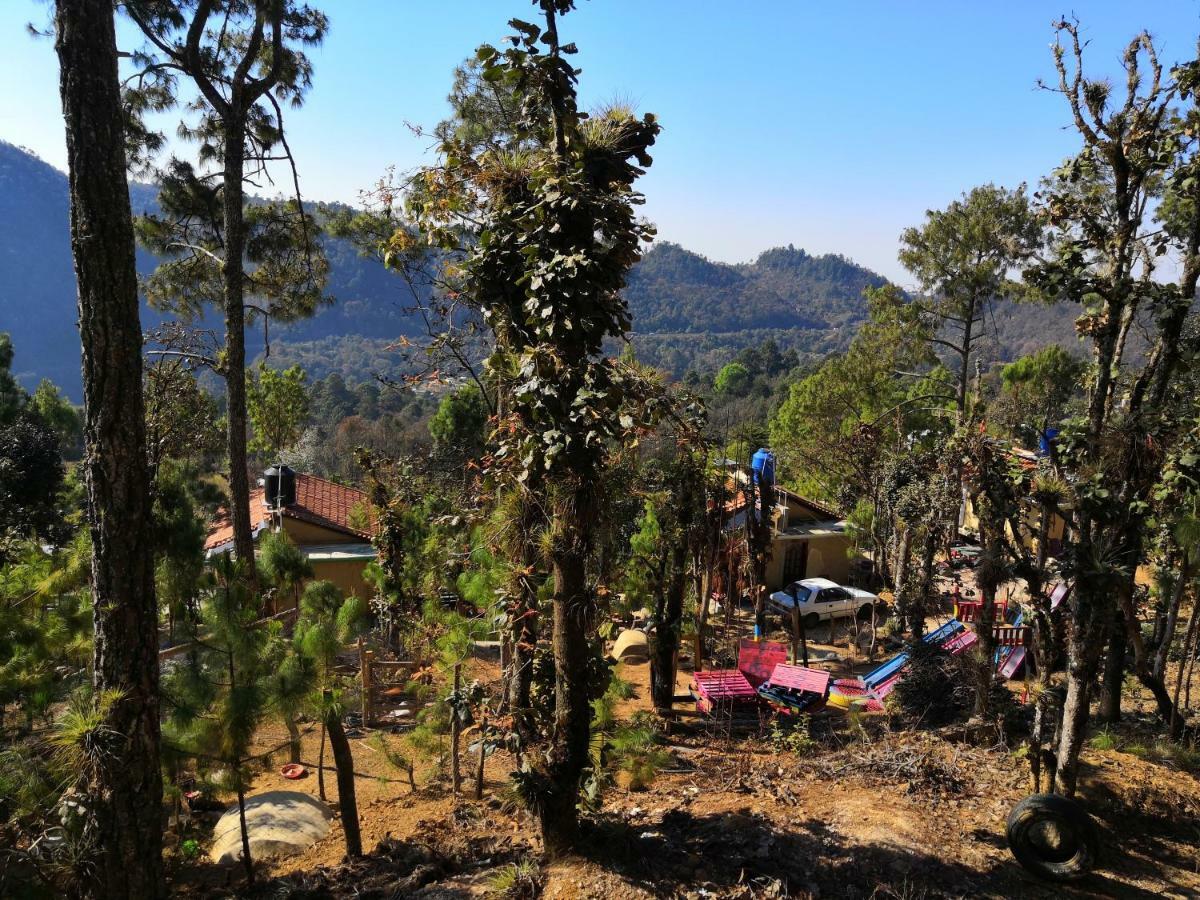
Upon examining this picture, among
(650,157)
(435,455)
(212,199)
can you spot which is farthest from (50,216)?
(650,157)

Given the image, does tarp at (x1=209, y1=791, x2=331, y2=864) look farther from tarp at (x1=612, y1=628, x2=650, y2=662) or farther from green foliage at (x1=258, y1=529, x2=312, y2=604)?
tarp at (x1=612, y1=628, x2=650, y2=662)

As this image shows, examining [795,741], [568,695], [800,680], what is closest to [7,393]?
[800,680]

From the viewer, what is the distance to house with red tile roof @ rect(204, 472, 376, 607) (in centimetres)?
1620

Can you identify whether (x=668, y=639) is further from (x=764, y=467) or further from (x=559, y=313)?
(x=559, y=313)

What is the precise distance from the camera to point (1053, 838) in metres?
5.51

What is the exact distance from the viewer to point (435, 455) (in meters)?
28.4

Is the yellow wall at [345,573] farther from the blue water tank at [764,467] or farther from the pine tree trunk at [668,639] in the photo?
the blue water tank at [764,467]

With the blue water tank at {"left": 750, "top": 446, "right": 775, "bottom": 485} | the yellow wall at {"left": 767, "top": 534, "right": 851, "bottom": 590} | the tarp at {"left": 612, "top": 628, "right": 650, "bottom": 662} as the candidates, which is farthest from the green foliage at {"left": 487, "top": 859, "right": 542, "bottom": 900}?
the yellow wall at {"left": 767, "top": 534, "right": 851, "bottom": 590}

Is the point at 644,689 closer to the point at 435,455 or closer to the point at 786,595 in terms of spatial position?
the point at 786,595

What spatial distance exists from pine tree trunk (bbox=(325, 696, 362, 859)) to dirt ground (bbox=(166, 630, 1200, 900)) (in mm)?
218

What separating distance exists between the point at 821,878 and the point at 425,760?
209 inches

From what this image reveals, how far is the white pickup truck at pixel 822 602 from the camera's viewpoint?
667 inches

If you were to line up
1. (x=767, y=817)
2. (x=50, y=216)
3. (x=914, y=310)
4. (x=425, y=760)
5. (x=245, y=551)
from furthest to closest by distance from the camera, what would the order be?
(x=50, y=216) → (x=914, y=310) → (x=245, y=551) → (x=425, y=760) → (x=767, y=817)

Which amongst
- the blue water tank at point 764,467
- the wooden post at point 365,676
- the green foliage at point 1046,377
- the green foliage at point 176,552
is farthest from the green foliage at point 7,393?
the green foliage at point 1046,377
